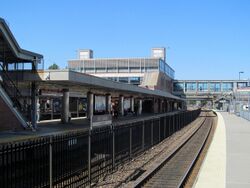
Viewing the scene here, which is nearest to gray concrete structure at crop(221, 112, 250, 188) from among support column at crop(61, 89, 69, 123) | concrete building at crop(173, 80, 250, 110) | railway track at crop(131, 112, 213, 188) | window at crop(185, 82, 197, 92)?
railway track at crop(131, 112, 213, 188)

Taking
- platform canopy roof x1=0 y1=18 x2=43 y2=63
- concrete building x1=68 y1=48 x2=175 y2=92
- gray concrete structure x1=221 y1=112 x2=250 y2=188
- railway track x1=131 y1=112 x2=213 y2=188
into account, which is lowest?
railway track x1=131 y1=112 x2=213 y2=188

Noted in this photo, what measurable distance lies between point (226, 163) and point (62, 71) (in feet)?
39.6

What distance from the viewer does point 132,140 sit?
58.5 ft

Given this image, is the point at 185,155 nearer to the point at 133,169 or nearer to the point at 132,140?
the point at 132,140

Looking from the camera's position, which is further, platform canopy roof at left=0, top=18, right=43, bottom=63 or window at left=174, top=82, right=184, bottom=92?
window at left=174, top=82, right=184, bottom=92

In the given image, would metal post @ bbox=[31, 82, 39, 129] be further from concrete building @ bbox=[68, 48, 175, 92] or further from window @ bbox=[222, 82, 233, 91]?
window @ bbox=[222, 82, 233, 91]

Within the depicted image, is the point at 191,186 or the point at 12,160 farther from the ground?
the point at 12,160

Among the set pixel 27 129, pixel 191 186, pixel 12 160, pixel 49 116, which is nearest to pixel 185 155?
pixel 191 186

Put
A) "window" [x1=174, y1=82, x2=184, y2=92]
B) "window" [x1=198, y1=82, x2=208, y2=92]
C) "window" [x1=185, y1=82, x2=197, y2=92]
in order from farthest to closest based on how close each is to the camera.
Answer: "window" [x1=174, y1=82, x2=184, y2=92] < "window" [x1=185, y1=82, x2=197, y2=92] < "window" [x1=198, y1=82, x2=208, y2=92]

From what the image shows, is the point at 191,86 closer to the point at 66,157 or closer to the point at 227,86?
the point at 227,86

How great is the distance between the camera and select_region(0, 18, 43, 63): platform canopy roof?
26.4 m

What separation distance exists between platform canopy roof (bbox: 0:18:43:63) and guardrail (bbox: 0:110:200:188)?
39.3 ft

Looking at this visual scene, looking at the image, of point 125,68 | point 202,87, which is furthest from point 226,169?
point 202,87

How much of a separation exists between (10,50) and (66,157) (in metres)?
18.3
